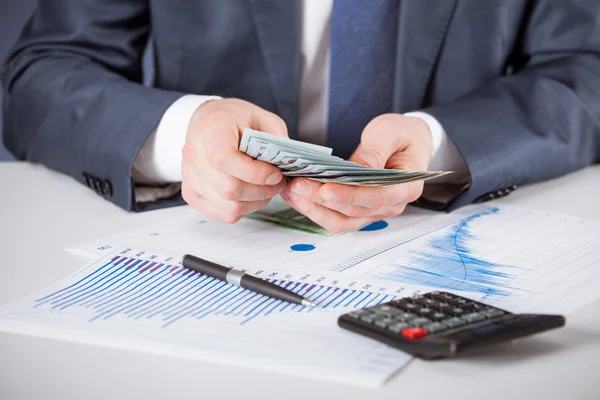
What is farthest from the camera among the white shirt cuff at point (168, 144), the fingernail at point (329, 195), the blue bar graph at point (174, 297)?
the white shirt cuff at point (168, 144)

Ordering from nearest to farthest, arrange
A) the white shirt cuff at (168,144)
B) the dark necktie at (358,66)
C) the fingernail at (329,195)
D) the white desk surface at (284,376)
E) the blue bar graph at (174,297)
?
1. the white desk surface at (284,376)
2. the blue bar graph at (174,297)
3. the fingernail at (329,195)
4. the white shirt cuff at (168,144)
5. the dark necktie at (358,66)

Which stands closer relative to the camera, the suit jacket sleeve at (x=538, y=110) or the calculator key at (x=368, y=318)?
the calculator key at (x=368, y=318)

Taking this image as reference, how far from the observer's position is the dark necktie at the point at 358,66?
3.84 ft

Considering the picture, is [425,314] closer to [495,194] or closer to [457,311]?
[457,311]

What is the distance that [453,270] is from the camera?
711 millimetres

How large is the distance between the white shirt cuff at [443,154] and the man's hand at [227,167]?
25 cm

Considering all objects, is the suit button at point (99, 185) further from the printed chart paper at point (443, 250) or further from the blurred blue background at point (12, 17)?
the blurred blue background at point (12, 17)

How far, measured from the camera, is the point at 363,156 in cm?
83

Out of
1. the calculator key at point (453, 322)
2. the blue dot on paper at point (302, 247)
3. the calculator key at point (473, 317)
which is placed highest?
the calculator key at point (473, 317)

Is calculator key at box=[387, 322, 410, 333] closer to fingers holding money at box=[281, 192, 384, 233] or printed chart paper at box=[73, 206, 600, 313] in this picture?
printed chart paper at box=[73, 206, 600, 313]

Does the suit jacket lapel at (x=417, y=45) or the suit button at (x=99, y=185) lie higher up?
the suit jacket lapel at (x=417, y=45)

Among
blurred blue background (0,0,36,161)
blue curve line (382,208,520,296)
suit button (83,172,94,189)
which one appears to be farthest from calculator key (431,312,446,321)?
blurred blue background (0,0,36,161)

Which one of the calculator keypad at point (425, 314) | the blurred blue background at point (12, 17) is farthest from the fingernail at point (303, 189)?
the blurred blue background at point (12, 17)

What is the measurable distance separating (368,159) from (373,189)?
5 centimetres
